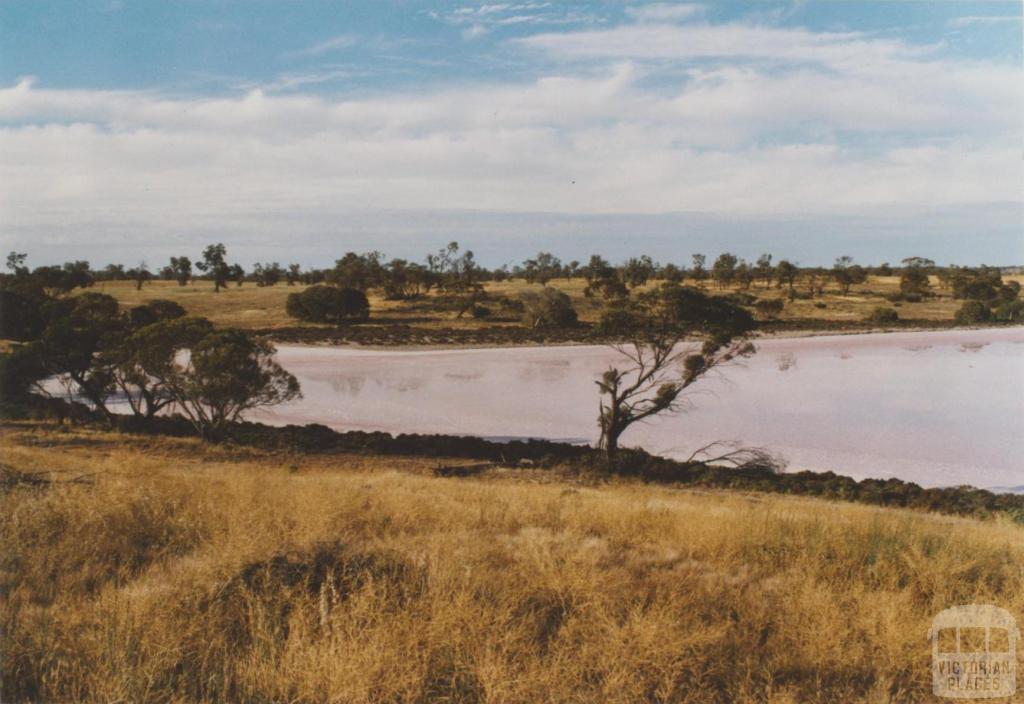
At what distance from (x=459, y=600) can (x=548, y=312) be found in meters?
62.7

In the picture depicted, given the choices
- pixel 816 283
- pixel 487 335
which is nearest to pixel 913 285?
pixel 816 283

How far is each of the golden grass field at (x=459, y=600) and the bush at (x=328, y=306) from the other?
196 feet

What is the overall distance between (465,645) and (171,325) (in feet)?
74.4

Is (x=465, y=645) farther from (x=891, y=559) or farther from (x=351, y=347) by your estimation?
(x=351, y=347)

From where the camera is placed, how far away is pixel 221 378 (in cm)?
2273

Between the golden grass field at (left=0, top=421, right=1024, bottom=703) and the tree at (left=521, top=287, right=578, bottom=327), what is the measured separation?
192 ft

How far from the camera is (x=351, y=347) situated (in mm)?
53250

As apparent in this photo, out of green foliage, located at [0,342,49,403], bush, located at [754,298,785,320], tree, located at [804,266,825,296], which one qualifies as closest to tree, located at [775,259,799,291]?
tree, located at [804,266,825,296]

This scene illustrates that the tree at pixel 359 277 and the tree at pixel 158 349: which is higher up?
the tree at pixel 359 277

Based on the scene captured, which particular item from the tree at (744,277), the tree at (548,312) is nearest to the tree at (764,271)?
the tree at (744,277)

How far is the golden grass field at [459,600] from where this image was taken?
4445mm

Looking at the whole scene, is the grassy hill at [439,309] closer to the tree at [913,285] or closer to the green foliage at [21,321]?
the tree at [913,285]

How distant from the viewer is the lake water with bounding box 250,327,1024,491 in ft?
72.3

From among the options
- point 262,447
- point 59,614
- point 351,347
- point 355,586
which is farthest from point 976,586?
point 351,347
